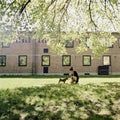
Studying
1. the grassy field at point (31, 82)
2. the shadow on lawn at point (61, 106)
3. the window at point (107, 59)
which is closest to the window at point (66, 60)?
the window at point (107, 59)

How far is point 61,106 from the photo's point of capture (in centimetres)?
1071

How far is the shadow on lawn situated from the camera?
380 inches

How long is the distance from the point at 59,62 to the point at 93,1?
75.9 feet

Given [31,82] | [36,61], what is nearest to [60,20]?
[31,82]

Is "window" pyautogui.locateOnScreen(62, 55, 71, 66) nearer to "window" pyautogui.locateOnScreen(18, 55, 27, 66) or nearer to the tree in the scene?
"window" pyautogui.locateOnScreen(18, 55, 27, 66)

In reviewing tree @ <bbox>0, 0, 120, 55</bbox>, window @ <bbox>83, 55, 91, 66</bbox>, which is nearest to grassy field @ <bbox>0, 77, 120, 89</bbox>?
tree @ <bbox>0, 0, 120, 55</bbox>

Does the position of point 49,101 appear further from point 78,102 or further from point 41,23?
point 41,23

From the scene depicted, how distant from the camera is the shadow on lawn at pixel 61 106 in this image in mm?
9664

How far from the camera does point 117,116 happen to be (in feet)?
31.5

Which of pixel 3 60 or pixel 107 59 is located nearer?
pixel 3 60

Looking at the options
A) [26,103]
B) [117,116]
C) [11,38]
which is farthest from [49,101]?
[11,38]

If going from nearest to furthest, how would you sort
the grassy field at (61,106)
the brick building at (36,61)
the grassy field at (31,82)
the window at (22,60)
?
the grassy field at (61,106) < the grassy field at (31,82) < the brick building at (36,61) < the window at (22,60)

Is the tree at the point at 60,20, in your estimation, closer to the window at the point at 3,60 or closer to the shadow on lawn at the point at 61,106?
the shadow on lawn at the point at 61,106

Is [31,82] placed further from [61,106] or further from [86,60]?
[86,60]
